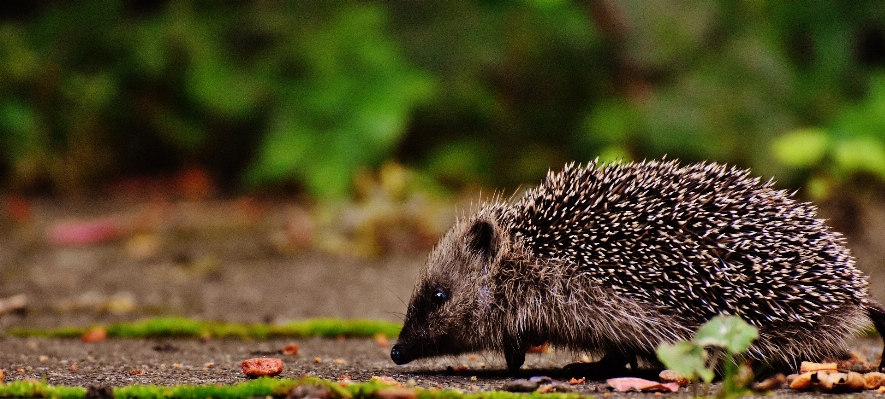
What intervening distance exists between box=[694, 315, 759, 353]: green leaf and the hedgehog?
835 mm

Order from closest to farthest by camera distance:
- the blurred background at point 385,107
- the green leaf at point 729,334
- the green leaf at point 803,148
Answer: the green leaf at point 729,334, the green leaf at point 803,148, the blurred background at point 385,107

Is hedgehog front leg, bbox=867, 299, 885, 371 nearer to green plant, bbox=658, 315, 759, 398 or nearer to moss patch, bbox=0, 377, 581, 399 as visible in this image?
green plant, bbox=658, 315, 759, 398

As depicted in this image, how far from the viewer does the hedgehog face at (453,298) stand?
619 cm

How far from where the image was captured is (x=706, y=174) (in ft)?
19.6

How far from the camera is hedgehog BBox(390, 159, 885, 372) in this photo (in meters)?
5.55

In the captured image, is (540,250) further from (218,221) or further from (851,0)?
(851,0)

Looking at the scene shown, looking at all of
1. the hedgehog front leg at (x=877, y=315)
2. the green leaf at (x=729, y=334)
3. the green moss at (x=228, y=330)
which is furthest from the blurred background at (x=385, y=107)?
the green leaf at (x=729, y=334)

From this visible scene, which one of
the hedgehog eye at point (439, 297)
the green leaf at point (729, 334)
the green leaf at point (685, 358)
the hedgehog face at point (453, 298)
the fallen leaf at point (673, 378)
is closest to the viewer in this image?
the green leaf at point (685, 358)

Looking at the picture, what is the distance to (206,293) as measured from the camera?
10133mm

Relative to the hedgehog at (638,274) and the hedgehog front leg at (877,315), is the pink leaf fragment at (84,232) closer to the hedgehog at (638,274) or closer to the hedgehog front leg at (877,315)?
the hedgehog at (638,274)

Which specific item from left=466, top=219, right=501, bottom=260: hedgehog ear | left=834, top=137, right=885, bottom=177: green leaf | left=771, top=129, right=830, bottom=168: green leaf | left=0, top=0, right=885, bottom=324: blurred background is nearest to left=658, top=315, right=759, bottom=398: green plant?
left=466, top=219, right=501, bottom=260: hedgehog ear

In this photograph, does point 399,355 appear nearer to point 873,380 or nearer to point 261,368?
point 261,368

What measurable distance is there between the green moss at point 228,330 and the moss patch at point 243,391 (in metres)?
2.95

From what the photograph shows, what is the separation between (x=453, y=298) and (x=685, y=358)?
6.85 ft
